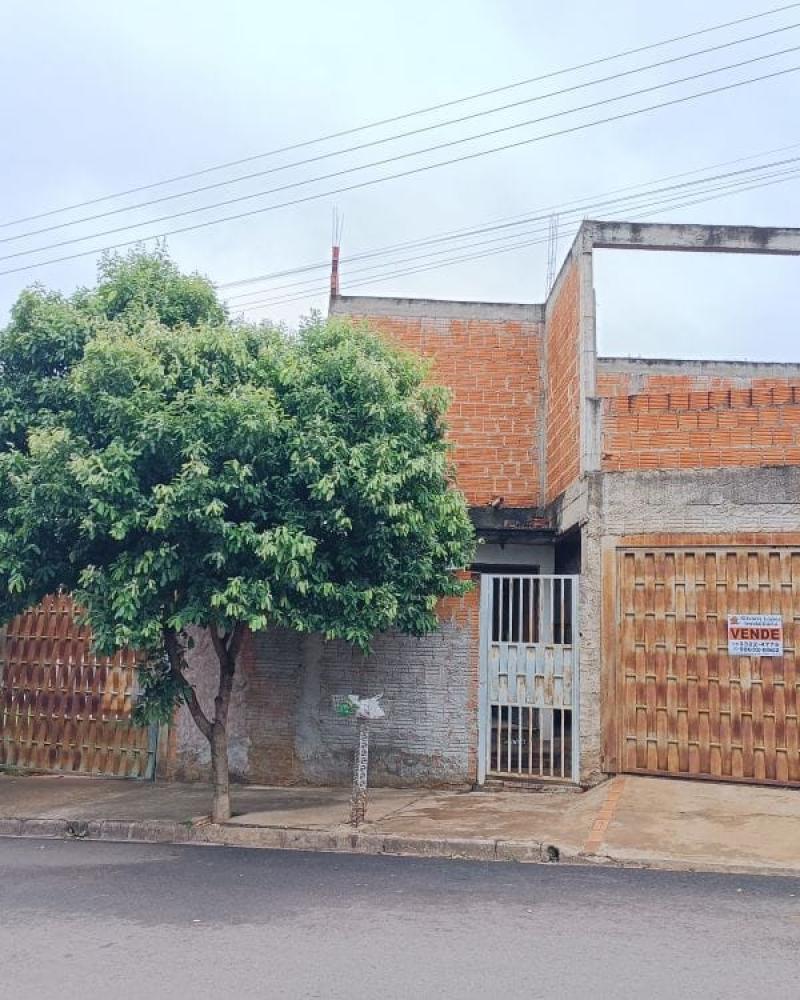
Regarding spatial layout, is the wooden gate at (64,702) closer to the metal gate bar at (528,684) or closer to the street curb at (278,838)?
the street curb at (278,838)

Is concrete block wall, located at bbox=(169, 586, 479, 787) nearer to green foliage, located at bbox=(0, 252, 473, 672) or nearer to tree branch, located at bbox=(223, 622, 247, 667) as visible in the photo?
green foliage, located at bbox=(0, 252, 473, 672)

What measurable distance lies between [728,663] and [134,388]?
236 inches

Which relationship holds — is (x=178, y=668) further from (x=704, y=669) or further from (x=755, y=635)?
(x=755, y=635)

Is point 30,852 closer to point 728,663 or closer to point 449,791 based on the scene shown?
point 449,791

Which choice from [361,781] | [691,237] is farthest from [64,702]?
[691,237]

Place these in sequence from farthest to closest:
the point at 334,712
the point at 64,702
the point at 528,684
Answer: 1. the point at 64,702
2. the point at 334,712
3. the point at 528,684

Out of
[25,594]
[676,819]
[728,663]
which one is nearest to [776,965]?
[676,819]

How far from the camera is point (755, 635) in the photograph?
898 cm

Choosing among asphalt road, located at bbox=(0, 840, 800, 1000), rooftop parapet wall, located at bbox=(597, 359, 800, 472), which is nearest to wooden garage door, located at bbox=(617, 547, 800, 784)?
rooftop parapet wall, located at bbox=(597, 359, 800, 472)

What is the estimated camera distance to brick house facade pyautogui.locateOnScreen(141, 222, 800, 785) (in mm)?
9070

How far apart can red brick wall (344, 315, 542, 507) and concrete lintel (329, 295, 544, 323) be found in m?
0.08

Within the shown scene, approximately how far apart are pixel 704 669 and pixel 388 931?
16.2 ft

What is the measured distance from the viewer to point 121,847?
8133mm

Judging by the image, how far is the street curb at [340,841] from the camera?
6.86m
